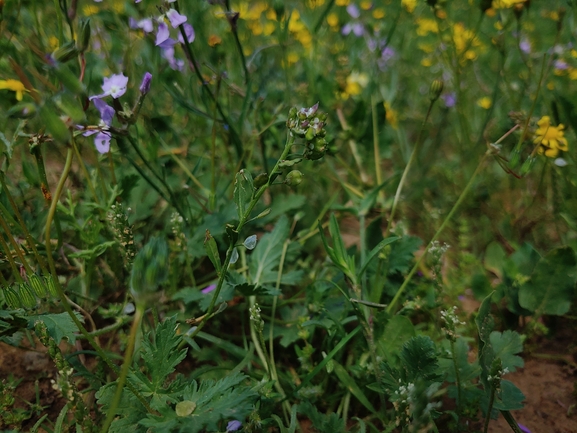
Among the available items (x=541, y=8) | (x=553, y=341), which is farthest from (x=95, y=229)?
(x=541, y=8)

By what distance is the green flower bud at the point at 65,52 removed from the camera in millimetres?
784

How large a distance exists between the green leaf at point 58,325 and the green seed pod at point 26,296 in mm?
50

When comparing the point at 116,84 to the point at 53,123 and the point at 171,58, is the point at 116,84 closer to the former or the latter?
the point at 53,123

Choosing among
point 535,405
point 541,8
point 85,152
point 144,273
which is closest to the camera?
point 144,273

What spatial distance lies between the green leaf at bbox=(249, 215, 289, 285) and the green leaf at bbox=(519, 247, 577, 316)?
714 mm

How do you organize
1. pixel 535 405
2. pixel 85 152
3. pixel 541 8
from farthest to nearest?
pixel 541 8 < pixel 85 152 < pixel 535 405

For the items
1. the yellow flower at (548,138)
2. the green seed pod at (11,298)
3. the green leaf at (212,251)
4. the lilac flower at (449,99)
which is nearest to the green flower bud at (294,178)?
the green leaf at (212,251)

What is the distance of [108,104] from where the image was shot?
108 cm

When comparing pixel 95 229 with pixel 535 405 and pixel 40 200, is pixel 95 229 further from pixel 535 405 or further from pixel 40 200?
pixel 535 405

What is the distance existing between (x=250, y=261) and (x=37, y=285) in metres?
0.63

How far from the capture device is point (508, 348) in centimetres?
113

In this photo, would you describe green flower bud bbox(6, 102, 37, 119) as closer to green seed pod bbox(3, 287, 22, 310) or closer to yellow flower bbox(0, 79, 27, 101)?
yellow flower bbox(0, 79, 27, 101)

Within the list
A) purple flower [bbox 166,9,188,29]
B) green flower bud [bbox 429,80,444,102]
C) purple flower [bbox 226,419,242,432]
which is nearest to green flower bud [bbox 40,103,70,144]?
purple flower [bbox 166,9,188,29]

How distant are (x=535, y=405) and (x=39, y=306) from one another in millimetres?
1249
